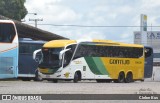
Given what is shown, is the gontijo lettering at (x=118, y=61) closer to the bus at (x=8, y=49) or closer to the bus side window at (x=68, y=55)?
the bus side window at (x=68, y=55)

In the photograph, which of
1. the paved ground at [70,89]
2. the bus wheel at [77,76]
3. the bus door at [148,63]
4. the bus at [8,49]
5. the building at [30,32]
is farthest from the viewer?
Result: the bus door at [148,63]

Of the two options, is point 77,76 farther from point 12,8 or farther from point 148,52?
point 12,8

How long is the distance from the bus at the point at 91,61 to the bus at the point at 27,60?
152cm

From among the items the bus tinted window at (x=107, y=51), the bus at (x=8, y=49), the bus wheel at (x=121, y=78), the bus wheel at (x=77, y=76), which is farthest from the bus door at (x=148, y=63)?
the bus at (x=8, y=49)

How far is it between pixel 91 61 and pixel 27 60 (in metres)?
4.91

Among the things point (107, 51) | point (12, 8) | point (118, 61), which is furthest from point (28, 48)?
point (12, 8)

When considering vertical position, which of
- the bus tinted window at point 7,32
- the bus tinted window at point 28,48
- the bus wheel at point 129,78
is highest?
the bus tinted window at point 7,32

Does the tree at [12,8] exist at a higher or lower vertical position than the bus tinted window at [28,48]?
higher

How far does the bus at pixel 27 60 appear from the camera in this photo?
35.1 m

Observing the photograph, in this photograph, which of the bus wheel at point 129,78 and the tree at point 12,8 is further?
the tree at point 12,8

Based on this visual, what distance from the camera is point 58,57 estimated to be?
32.3 meters

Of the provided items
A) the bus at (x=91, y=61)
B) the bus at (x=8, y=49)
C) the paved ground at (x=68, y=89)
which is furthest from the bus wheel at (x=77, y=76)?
the paved ground at (x=68, y=89)

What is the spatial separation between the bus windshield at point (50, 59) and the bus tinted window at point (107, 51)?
1.41 meters

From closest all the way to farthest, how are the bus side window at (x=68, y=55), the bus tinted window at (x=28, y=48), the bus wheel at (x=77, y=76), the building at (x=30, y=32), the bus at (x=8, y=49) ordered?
the bus at (x=8, y=49) → the bus side window at (x=68, y=55) → the bus wheel at (x=77, y=76) → the bus tinted window at (x=28, y=48) → the building at (x=30, y=32)
